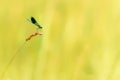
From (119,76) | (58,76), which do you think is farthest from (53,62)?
(119,76)

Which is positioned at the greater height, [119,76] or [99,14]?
[99,14]

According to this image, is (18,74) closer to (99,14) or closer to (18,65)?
(18,65)

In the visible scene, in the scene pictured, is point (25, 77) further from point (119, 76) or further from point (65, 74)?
point (119, 76)

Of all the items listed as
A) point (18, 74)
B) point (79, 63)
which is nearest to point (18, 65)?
point (18, 74)

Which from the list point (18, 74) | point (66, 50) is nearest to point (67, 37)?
point (66, 50)
